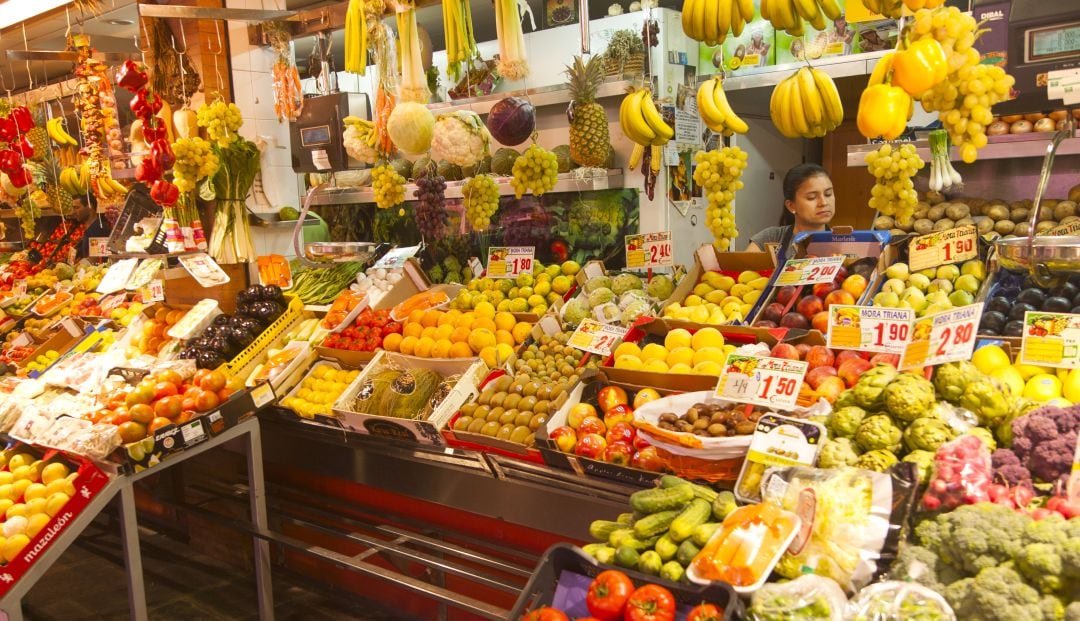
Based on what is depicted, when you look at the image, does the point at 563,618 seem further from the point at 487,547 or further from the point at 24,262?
the point at 24,262

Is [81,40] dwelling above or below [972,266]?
above

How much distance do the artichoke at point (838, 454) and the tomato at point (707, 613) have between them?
588mm

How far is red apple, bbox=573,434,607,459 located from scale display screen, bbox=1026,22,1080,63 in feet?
6.55

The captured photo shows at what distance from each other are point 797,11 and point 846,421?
1.46 m

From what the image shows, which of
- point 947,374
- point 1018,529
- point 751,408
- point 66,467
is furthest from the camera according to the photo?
point 66,467

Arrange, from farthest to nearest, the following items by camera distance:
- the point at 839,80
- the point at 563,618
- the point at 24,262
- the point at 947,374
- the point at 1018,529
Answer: the point at 24,262 < the point at 839,80 < the point at 947,374 < the point at 563,618 < the point at 1018,529

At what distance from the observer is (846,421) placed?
7.32ft

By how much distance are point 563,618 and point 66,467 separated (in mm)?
2833

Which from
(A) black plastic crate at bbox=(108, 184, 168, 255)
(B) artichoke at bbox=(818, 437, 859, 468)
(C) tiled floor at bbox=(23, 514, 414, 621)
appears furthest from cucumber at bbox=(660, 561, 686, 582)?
(A) black plastic crate at bbox=(108, 184, 168, 255)

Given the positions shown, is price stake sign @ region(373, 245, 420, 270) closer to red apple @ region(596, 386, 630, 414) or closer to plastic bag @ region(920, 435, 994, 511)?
red apple @ region(596, 386, 630, 414)

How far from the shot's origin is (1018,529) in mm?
1654

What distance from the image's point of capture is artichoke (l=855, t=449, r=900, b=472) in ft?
6.76

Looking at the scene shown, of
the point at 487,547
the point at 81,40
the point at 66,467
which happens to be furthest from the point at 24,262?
the point at 487,547

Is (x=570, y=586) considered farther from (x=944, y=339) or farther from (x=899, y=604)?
(x=944, y=339)
